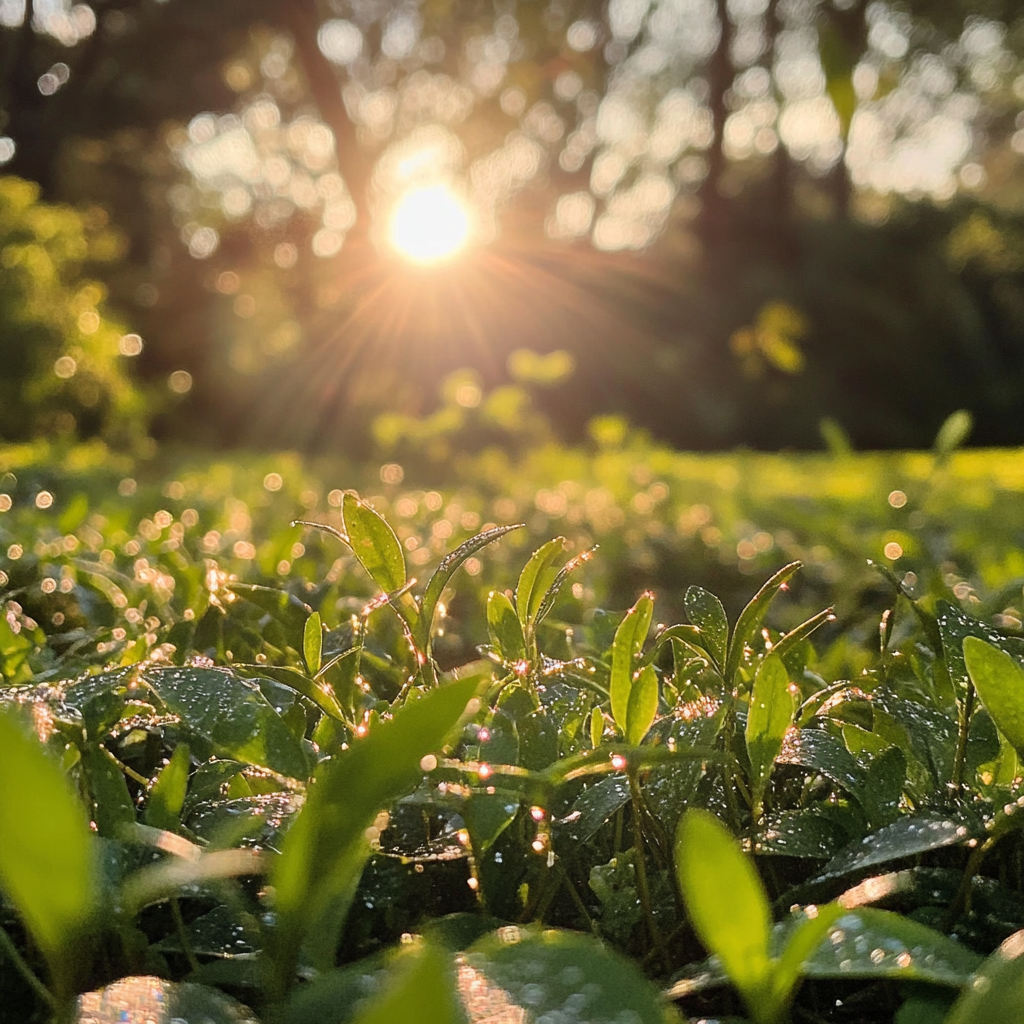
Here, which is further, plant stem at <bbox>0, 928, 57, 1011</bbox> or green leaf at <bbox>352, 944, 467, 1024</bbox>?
plant stem at <bbox>0, 928, 57, 1011</bbox>

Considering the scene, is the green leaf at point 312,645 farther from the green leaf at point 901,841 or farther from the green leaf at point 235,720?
the green leaf at point 901,841

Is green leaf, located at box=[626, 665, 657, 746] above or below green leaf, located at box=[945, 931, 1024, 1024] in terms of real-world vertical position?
above

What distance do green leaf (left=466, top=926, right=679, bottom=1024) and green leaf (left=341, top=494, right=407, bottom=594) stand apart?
1.00 ft

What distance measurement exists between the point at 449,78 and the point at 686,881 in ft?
66.5

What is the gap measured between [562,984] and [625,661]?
0.82ft

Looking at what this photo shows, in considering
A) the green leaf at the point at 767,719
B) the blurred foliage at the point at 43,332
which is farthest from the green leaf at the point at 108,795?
the blurred foliage at the point at 43,332

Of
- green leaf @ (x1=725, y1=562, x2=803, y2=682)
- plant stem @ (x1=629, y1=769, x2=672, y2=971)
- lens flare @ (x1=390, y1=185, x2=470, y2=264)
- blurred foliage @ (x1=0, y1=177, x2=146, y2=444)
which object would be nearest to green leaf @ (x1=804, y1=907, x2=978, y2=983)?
plant stem @ (x1=629, y1=769, x2=672, y2=971)

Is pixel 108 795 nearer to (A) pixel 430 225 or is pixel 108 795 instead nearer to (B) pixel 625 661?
(B) pixel 625 661

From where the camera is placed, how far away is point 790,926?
1.70 feet

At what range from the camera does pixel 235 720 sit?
2.17 ft

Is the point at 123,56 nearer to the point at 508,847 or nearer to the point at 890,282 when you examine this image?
the point at 890,282

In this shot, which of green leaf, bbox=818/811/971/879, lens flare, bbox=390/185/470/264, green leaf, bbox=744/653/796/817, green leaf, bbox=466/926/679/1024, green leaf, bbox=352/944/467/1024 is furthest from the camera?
lens flare, bbox=390/185/470/264

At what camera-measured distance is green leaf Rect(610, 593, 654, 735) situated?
66 cm

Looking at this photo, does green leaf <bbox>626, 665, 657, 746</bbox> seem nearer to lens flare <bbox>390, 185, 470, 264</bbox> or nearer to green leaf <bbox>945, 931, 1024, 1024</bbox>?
green leaf <bbox>945, 931, 1024, 1024</bbox>
